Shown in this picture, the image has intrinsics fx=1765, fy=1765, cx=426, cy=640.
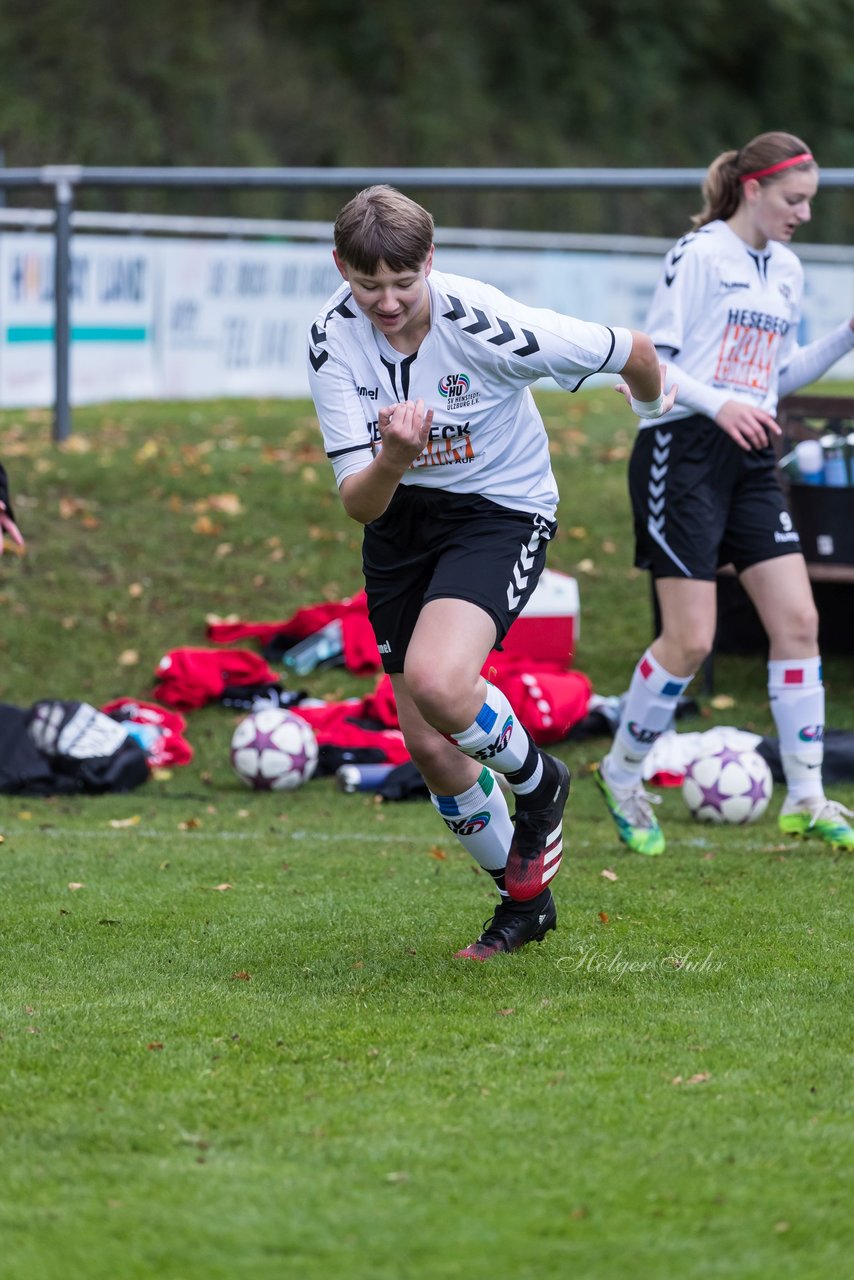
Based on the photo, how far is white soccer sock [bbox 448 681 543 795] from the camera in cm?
454

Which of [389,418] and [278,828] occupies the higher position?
[389,418]

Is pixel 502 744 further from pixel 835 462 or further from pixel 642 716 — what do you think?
pixel 835 462

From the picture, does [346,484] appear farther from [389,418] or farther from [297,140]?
[297,140]

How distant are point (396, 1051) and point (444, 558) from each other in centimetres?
137

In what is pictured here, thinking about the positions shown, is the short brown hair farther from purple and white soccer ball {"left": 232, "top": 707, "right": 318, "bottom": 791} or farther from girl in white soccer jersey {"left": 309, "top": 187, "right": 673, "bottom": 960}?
purple and white soccer ball {"left": 232, "top": 707, "right": 318, "bottom": 791}

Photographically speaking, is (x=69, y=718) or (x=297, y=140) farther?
(x=297, y=140)

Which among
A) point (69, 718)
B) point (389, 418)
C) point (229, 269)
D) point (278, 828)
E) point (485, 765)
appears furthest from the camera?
point (229, 269)

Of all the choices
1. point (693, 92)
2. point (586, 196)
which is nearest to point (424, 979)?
point (586, 196)

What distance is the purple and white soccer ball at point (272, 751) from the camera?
8031 mm

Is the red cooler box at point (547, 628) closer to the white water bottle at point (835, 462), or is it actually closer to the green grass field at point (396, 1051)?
the green grass field at point (396, 1051)

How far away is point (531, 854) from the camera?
473 cm

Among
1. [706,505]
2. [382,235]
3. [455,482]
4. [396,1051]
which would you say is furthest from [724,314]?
[396,1051]

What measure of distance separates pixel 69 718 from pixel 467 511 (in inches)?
154

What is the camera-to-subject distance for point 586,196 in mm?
32250
